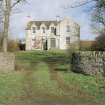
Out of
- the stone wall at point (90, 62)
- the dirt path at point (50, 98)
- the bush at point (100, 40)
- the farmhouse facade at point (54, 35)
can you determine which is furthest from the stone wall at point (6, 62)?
the farmhouse facade at point (54, 35)

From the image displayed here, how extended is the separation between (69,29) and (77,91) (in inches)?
2952

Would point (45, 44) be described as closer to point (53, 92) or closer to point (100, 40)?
point (100, 40)

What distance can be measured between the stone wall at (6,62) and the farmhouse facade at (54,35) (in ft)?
202

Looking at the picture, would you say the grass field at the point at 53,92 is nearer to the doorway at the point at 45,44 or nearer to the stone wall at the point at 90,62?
the stone wall at the point at 90,62

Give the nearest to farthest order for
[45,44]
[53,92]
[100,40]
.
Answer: [53,92] < [100,40] < [45,44]

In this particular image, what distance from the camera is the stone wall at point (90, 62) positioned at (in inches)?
950

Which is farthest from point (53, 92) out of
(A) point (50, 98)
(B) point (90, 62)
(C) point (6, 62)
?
(C) point (6, 62)

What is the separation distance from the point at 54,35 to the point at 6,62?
65.6 m

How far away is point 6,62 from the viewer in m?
26.6

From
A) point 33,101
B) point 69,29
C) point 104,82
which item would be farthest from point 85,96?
point 69,29

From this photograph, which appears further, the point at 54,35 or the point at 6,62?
the point at 54,35

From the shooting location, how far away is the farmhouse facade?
90.2 metres

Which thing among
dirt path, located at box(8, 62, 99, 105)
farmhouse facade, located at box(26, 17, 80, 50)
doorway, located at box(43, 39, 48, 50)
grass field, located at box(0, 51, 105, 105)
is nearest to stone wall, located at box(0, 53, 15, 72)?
grass field, located at box(0, 51, 105, 105)

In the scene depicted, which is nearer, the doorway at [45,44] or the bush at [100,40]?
the bush at [100,40]
